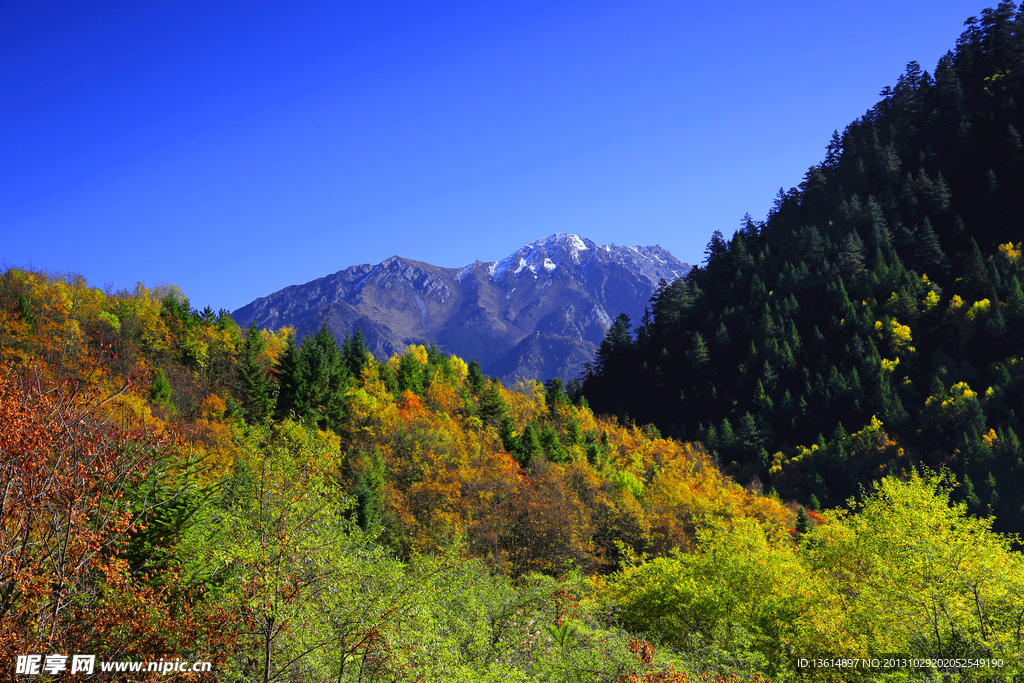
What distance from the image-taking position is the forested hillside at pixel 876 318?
8812 centimetres

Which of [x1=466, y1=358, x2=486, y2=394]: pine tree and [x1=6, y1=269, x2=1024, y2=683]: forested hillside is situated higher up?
[x1=466, y1=358, x2=486, y2=394]: pine tree

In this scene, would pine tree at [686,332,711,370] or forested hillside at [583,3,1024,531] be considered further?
pine tree at [686,332,711,370]

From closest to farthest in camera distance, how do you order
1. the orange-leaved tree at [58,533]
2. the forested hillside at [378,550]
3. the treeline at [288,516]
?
the orange-leaved tree at [58,533] < the treeline at [288,516] < the forested hillside at [378,550]

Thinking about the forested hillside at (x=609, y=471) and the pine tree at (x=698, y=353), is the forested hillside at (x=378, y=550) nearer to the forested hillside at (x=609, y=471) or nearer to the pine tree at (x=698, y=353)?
the forested hillside at (x=609, y=471)

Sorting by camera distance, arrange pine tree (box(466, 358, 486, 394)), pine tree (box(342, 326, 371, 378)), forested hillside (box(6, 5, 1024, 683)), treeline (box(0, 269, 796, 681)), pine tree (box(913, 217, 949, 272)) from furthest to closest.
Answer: pine tree (box(913, 217, 949, 272)) < pine tree (box(466, 358, 486, 394)) < pine tree (box(342, 326, 371, 378)) < forested hillside (box(6, 5, 1024, 683)) < treeline (box(0, 269, 796, 681))

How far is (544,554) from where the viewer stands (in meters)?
43.9

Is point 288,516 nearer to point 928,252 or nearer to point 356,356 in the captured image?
point 356,356

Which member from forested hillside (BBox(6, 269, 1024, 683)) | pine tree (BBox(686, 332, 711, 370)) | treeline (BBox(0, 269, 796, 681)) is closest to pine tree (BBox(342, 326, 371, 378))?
treeline (BBox(0, 269, 796, 681))

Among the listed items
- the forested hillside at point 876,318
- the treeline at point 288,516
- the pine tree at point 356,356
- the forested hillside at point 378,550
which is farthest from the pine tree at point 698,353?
the pine tree at point 356,356

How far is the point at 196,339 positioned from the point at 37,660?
6104 centimetres

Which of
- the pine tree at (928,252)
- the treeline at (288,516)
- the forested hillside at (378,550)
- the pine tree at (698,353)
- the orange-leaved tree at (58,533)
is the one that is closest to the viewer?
the orange-leaved tree at (58,533)

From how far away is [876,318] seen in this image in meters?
107

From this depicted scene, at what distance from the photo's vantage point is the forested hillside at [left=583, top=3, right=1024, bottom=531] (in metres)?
88.1

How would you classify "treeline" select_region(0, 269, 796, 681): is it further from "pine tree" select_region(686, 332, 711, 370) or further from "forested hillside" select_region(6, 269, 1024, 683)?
"pine tree" select_region(686, 332, 711, 370)
